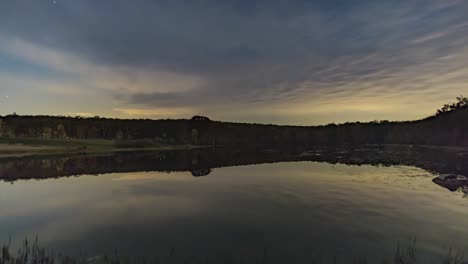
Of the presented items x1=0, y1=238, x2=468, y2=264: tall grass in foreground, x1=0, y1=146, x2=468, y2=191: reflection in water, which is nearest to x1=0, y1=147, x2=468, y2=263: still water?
x1=0, y1=238, x2=468, y2=264: tall grass in foreground

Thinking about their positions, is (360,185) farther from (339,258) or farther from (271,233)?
(339,258)

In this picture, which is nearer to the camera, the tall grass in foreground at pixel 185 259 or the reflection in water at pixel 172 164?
the tall grass in foreground at pixel 185 259

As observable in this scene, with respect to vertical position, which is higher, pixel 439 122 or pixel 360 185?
pixel 439 122

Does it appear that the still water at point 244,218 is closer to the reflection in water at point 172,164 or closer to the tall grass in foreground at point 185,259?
the tall grass in foreground at point 185,259

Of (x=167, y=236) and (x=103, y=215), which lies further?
(x=103, y=215)

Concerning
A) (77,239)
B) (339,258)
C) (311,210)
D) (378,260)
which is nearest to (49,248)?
(77,239)

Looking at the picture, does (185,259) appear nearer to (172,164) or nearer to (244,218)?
(244,218)

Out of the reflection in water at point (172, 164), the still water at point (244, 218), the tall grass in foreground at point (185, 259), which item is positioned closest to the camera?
the tall grass in foreground at point (185, 259)

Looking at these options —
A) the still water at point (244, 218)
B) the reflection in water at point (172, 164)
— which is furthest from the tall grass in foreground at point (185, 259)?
the reflection in water at point (172, 164)

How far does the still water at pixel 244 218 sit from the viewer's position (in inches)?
671

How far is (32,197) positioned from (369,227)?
3328 cm

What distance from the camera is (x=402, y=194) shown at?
33.3m

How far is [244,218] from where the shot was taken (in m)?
23.7

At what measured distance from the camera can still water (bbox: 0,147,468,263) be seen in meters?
17.0
